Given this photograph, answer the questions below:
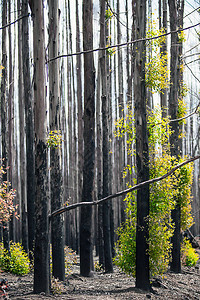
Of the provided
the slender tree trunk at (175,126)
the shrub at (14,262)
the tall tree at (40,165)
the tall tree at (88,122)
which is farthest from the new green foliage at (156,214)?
the shrub at (14,262)

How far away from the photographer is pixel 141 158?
7.53 meters

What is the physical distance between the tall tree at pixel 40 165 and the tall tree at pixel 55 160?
6.02 ft

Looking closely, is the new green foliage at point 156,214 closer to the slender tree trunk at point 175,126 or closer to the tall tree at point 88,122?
the tall tree at point 88,122

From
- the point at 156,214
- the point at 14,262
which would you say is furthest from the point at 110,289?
the point at 14,262

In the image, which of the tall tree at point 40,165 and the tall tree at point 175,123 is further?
the tall tree at point 175,123

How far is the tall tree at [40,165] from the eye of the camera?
5.80 m

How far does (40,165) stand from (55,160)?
2.20 m

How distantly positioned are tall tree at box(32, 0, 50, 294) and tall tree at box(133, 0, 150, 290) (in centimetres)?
218

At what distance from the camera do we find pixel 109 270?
1100cm

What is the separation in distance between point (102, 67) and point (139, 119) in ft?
12.8

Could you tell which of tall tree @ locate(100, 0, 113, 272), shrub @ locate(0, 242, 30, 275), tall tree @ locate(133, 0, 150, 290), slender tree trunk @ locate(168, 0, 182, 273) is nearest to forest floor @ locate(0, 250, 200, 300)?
shrub @ locate(0, 242, 30, 275)

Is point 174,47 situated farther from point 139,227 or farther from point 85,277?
point 85,277

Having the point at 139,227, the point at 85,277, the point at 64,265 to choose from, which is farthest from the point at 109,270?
the point at 139,227

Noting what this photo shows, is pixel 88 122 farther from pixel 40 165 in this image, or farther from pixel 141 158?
pixel 40 165
